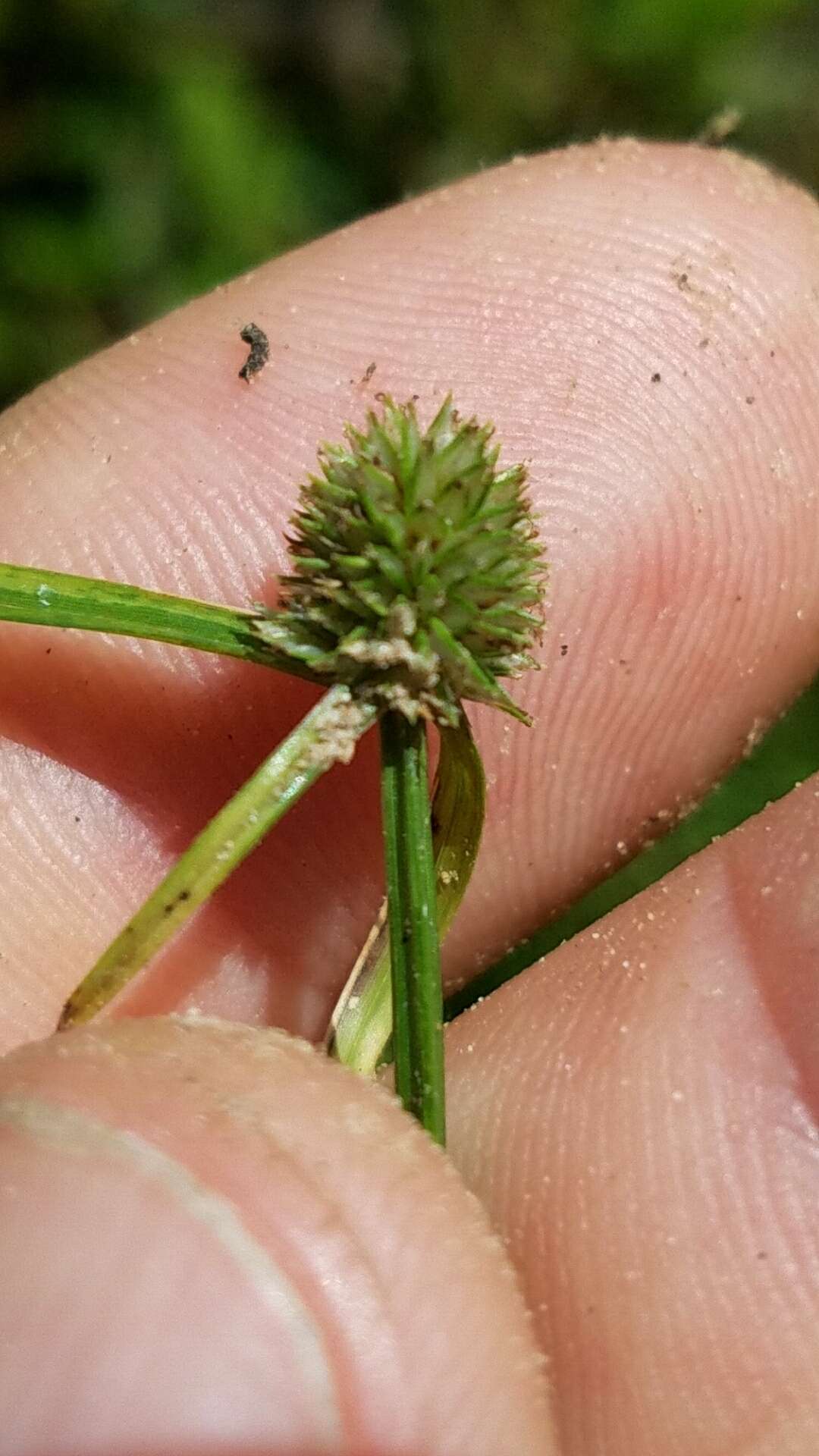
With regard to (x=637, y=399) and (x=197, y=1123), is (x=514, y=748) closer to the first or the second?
(x=637, y=399)

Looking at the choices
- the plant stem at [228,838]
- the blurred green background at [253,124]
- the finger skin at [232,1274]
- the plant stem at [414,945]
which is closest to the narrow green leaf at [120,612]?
the plant stem at [228,838]

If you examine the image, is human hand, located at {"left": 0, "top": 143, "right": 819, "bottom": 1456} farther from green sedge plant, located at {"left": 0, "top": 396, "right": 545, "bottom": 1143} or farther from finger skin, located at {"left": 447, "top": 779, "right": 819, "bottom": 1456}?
green sedge plant, located at {"left": 0, "top": 396, "right": 545, "bottom": 1143}

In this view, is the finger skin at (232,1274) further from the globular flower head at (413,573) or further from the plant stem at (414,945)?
the globular flower head at (413,573)

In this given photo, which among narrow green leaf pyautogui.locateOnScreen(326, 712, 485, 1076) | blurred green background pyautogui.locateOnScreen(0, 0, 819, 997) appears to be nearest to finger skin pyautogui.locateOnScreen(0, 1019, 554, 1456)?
narrow green leaf pyautogui.locateOnScreen(326, 712, 485, 1076)

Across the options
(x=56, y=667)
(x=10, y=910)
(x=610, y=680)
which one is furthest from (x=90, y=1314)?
(x=610, y=680)

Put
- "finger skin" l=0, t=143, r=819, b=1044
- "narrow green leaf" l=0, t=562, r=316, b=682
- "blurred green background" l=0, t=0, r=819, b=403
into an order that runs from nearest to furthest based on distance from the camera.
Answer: "narrow green leaf" l=0, t=562, r=316, b=682
"finger skin" l=0, t=143, r=819, b=1044
"blurred green background" l=0, t=0, r=819, b=403
